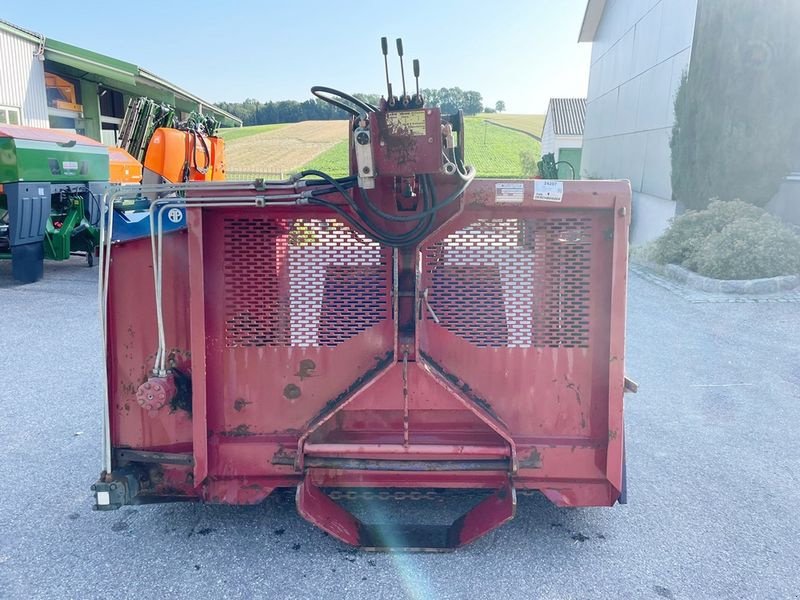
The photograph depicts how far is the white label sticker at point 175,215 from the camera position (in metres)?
2.78

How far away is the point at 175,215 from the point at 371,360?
41.1 inches

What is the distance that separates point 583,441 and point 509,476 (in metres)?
0.37

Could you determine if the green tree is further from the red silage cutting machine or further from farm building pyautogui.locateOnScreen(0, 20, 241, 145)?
farm building pyautogui.locateOnScreen(0, 20, 241, 145)

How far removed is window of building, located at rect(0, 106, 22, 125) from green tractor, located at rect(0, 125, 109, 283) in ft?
18.2

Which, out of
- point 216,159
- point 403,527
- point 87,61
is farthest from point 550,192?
point 87,61

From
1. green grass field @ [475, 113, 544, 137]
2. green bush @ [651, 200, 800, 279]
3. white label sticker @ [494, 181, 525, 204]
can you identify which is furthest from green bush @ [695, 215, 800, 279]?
green grass field @ [475, 113, 544, 137]

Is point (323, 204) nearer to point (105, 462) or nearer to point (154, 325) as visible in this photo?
point (154, 325)

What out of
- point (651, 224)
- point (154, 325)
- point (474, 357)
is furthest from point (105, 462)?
point (651, 224)

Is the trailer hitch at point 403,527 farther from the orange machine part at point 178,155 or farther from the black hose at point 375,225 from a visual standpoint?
the orange machine part at point 178,155

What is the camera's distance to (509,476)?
288 cm

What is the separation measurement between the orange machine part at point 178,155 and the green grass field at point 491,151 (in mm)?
17993

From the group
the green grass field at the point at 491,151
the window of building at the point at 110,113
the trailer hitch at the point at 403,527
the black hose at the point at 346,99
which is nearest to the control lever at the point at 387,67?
the black hose at the point at 346,99

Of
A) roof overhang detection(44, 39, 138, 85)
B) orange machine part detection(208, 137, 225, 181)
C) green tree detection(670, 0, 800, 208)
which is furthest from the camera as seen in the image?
roof overhang detection(44, 39, 138, 85)

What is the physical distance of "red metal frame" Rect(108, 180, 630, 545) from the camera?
287cm
